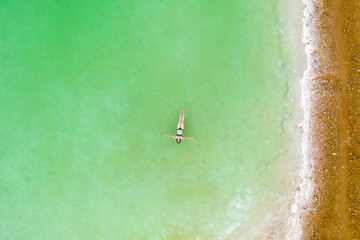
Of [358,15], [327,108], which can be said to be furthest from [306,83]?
[358,15]

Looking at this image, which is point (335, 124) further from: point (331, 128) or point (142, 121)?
point (142, 121)

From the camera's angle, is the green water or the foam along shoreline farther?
the green water

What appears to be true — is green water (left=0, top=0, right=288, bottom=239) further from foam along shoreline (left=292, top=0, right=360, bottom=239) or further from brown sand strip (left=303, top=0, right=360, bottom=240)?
brown sand strip (left=303, top=0, right=360, bottom=240)

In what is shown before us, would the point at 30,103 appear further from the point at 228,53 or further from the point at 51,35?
the point at 228,53

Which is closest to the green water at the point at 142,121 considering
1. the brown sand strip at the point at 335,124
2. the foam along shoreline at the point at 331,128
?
the foam along shoreline at the point at 331,128

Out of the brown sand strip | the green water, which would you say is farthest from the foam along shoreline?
the green water
